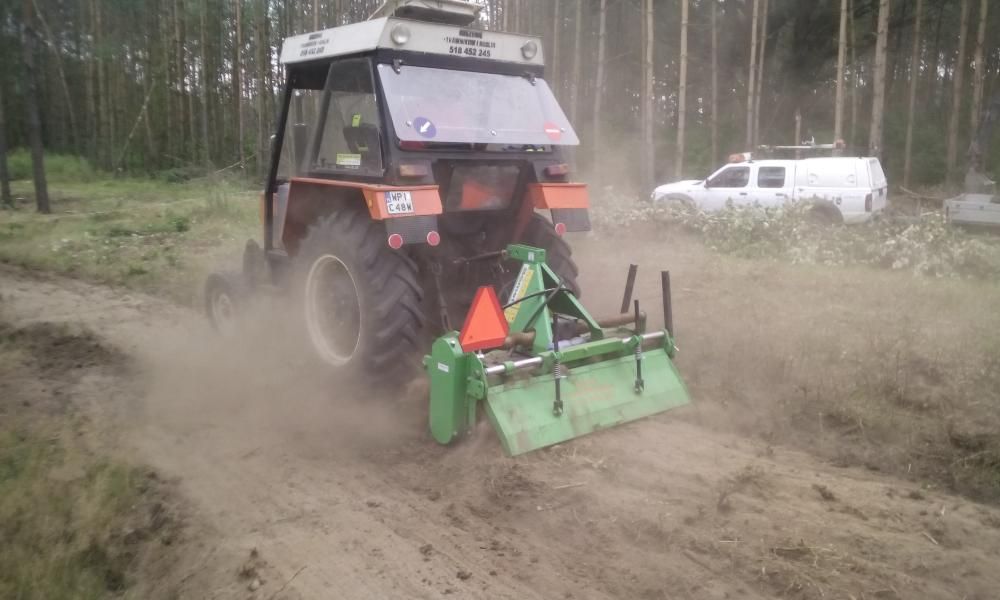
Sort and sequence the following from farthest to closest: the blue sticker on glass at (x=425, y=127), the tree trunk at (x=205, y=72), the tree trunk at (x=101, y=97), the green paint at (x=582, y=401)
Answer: the tree trunk at (x=101, y=97) < the tree trunk at (x=205, y=72) < the blue sticker on glass at (x=425, y=127) < the green paint at (x=582, y=401)

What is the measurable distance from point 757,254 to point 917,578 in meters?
7.77

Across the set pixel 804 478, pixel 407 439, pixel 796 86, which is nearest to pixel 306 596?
pixel 407 439

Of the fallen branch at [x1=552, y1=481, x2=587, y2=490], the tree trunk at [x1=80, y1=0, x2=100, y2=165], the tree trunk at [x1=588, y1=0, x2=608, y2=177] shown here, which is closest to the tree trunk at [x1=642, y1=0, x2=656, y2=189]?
the tree trunk at [x1=588, y1=0, x2=608, y2=177]

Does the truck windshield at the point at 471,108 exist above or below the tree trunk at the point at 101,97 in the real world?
below

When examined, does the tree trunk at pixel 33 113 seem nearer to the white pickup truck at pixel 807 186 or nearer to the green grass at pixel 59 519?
the white pickup truck at pixel 807 186

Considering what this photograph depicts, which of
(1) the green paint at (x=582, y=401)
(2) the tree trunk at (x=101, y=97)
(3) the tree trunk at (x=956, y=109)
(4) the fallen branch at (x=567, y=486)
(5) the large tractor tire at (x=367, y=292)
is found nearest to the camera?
(4) the fallen branch at (x=567, y=486)

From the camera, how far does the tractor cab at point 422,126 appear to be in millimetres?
4859

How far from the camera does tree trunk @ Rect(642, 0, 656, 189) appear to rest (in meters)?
19.1

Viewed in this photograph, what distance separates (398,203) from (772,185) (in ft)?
40.3

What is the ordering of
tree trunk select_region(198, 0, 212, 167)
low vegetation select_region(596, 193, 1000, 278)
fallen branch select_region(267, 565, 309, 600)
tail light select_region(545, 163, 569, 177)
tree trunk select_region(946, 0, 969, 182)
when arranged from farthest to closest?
tree trunk select_region(198, 0, 212, 167) < tree trunk select_region(946, 0, 969, 182) < low vegetation select_region(596, 193, 1000, 278) < tail light select_region(545, 163, 569, 177) < fallen branch select_region(267, 565, 309, 600)

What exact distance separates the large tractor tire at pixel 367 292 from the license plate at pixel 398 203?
30 centimetres

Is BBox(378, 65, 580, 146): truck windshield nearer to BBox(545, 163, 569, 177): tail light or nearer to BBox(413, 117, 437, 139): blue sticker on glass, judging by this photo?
BBox(413, 117, 437, 139): blue sticker on glass

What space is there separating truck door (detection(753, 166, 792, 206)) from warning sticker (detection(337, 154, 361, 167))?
11.2 meters

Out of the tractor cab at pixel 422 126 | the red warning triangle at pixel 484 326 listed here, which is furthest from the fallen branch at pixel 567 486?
the tractor cab at pixel 422 126
